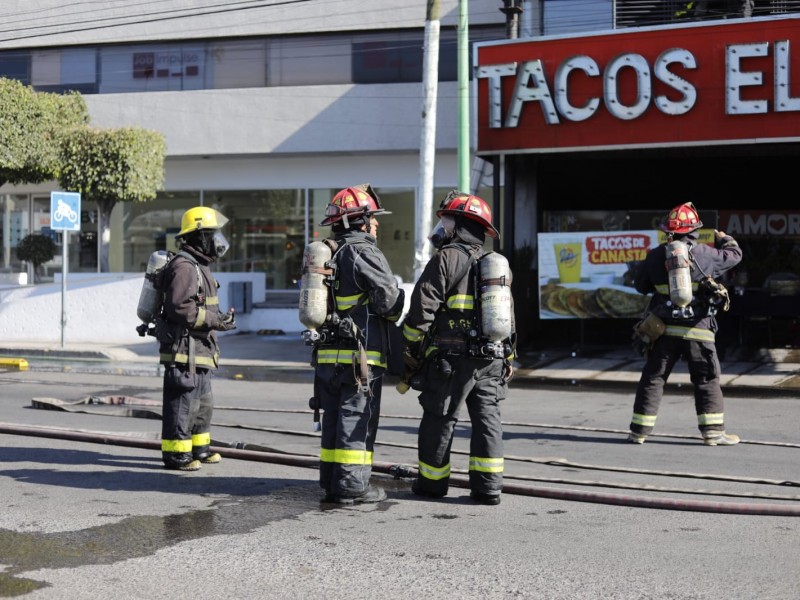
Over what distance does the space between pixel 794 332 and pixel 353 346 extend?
41.9 ft

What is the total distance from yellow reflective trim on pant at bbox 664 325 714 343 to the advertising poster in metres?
7.06

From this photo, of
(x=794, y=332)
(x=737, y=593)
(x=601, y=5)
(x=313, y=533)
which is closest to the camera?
(x=737, y=593)

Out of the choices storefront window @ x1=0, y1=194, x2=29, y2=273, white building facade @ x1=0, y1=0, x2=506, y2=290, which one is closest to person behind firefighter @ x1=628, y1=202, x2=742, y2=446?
white building facade @ x1=0, y1=0, x2=506, y2=290

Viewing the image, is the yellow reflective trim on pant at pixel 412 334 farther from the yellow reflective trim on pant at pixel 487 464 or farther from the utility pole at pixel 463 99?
the utility pole at pixel 463 99

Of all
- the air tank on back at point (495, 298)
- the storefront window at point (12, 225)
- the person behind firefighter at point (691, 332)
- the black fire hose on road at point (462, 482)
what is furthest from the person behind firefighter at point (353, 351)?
the storefront window at point (12, 225)

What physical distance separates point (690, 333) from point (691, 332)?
0.01 metres

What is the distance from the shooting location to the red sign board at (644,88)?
15.0m

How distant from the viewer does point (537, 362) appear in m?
16.2

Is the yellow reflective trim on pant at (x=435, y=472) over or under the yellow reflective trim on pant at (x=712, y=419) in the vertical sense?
under

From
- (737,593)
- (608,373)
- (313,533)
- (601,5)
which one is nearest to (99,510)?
(313,533)

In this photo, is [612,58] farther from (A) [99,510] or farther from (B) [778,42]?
(A) [99,510]

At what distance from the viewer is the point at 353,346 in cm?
645

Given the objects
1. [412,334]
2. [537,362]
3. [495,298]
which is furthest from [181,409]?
[537,362]

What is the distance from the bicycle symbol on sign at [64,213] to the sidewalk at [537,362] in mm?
2295
